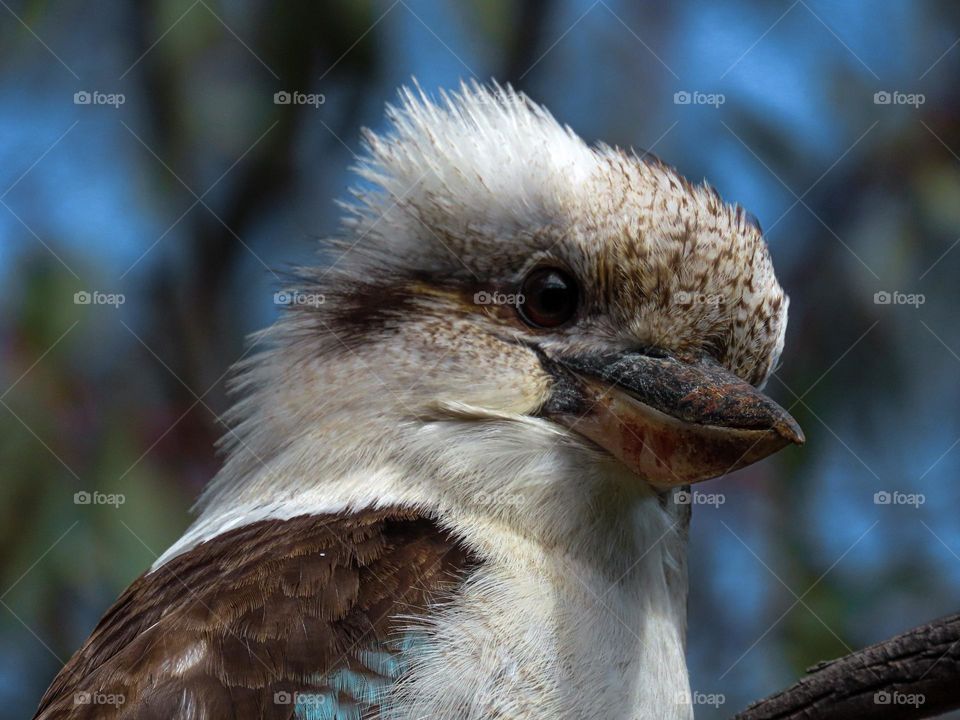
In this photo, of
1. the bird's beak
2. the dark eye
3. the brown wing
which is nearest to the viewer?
the brown wing

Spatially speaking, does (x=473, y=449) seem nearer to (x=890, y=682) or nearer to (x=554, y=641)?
(x=554, y=641)

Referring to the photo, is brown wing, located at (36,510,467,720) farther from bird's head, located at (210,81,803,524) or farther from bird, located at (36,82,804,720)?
bird's head, located at (210,81,803,524)

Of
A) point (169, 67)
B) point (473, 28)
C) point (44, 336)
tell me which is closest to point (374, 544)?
point (44, 336)

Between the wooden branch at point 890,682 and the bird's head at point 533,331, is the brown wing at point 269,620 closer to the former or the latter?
the bird's head at point 533,331

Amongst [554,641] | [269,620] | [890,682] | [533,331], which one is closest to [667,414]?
[533,331]

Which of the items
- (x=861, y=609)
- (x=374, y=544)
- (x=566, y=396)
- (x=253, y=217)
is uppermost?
(x=253, y=217)

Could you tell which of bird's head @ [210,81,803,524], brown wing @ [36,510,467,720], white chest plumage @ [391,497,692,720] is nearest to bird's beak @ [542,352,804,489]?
bird's head @ [210,81,803,524]

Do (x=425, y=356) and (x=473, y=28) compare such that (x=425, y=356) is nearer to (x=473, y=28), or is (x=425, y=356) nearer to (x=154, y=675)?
(x=154, y=675)
